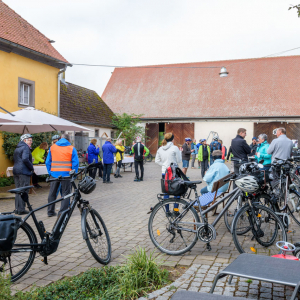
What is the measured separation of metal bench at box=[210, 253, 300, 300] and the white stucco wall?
29432mm

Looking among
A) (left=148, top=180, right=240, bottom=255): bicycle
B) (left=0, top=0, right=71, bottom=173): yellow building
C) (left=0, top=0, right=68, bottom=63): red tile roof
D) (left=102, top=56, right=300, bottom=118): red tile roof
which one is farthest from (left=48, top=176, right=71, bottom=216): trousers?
(left=102, top=56, right=300, bottom=118): red tile roof

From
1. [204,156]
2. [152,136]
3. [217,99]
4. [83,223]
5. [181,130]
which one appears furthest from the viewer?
[152,136]

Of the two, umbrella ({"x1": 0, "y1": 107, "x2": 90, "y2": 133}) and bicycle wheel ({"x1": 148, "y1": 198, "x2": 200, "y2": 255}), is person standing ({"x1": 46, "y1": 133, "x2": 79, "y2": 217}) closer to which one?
umbrella ({"x1": 0, "y1": 107, "x2": 90, "y2": 133})

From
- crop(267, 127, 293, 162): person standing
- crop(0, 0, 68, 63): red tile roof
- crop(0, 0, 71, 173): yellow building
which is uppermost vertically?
crop(0, 0, 68, 63): red tile roof

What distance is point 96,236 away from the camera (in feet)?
15.2

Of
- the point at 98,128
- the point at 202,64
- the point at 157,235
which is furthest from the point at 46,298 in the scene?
the point at 202,64

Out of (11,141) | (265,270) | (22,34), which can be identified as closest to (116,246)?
(265,270)

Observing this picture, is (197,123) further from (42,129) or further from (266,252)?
(266,252)

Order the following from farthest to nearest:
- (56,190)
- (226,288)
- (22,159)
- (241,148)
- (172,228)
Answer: (241,148) < (22,159) < (56,190) < (172,228) < (226,288)

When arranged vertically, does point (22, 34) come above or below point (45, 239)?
above

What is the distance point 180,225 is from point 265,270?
2111mm

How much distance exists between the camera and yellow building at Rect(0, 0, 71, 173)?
47.4 ft

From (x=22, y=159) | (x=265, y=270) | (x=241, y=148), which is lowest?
(x=265, y=270)

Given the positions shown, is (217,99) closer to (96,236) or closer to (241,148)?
(241,148)
